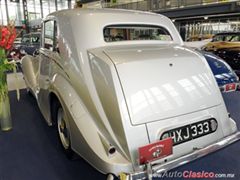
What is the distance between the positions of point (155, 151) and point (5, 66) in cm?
228

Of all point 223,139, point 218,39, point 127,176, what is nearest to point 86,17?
point 127,176

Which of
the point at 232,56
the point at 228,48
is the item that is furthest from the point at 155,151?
the point at 228,48

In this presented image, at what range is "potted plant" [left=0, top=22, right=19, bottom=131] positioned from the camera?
2.60m

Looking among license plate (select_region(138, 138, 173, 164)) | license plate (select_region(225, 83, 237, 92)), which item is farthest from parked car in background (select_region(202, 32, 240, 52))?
license plate (select_region(138, 138, 173, 164))

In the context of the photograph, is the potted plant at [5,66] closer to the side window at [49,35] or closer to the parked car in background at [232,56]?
the side window at [49,35]

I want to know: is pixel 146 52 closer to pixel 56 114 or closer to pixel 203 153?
pixel 203 153

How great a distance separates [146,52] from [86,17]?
2.37ft

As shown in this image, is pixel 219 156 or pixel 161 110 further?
pixel 219 156

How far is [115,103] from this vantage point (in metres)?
1.69

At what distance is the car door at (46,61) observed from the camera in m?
2.69

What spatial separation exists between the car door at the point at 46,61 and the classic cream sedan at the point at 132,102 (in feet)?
1.11

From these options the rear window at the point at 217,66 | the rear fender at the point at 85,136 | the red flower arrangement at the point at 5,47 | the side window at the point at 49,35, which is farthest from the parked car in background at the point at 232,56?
the red flower arrangement at the point at 5,47

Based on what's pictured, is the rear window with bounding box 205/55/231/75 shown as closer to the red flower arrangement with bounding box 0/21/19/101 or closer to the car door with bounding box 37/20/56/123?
the car door with bounding box 37/20/56/123

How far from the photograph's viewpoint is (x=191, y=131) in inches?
74.7
